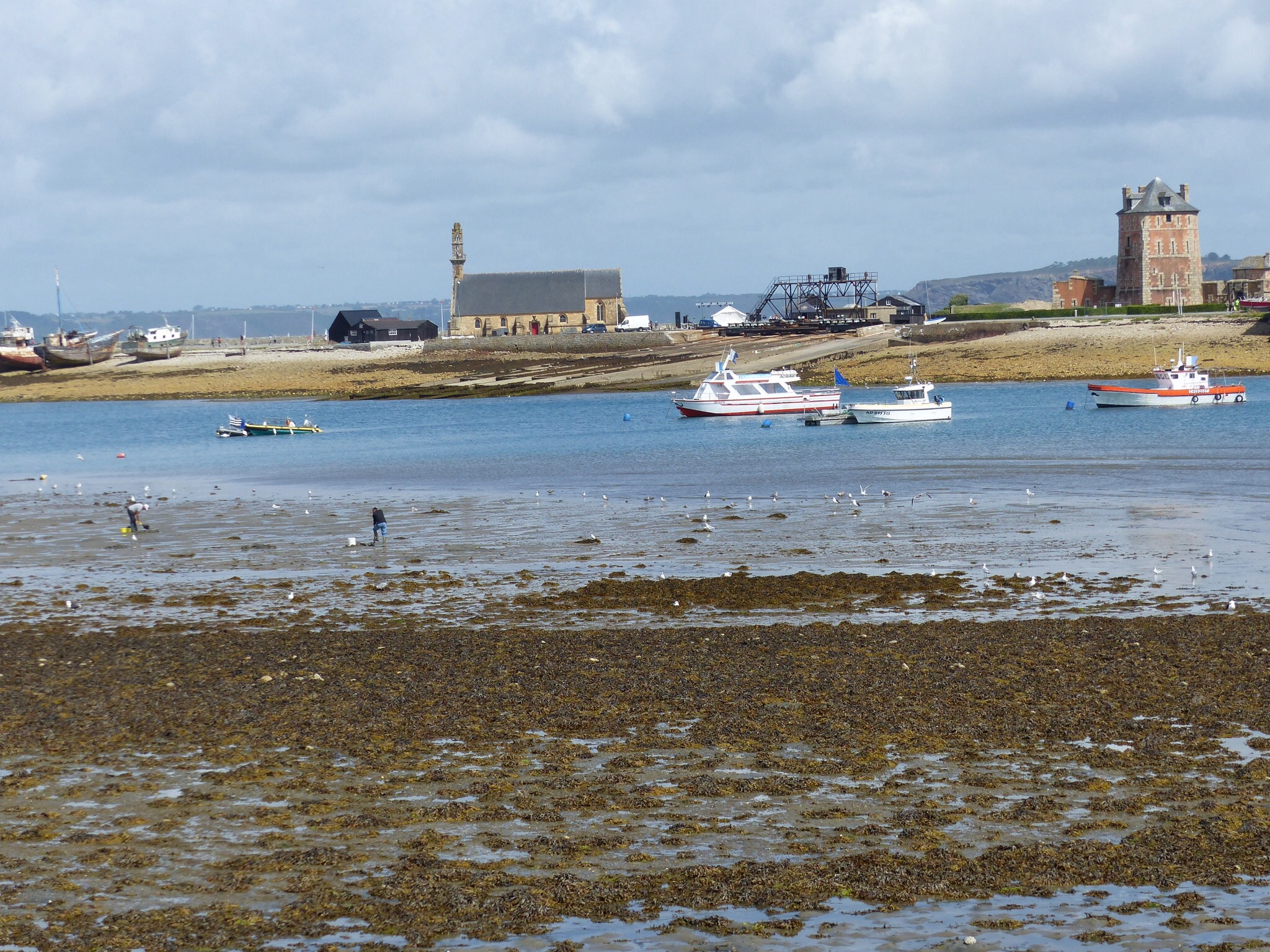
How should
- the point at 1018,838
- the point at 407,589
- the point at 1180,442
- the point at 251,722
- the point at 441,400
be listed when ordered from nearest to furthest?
the point at 1018,838 < the point at 251,722 < the point at 407,589 < the point at 1180,442 < the point at 441,400

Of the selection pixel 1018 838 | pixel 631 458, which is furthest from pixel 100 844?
pixel 631 458

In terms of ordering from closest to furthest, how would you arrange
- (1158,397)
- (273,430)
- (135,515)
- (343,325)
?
(135,515), (1158,397), (273,430), (343,325)

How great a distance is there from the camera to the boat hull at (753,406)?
70250mm

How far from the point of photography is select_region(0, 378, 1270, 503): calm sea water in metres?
37.4

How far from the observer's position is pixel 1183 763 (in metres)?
11.5

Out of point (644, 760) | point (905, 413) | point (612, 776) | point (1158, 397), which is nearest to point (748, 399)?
point (905, 413)

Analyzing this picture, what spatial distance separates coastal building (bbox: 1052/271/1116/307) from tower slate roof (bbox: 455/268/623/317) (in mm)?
43744

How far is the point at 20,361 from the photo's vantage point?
120 meters

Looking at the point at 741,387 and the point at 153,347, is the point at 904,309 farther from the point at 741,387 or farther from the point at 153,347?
the point at 153,347

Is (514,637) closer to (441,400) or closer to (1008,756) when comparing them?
(1008,756)

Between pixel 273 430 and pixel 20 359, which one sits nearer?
pixel 273 430

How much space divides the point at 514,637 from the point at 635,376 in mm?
80195

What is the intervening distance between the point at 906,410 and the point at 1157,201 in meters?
74.5

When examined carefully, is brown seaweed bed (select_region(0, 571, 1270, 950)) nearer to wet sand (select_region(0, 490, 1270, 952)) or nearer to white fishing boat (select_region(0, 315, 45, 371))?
wet sand (select_region(0, 490, 1270, 952))
